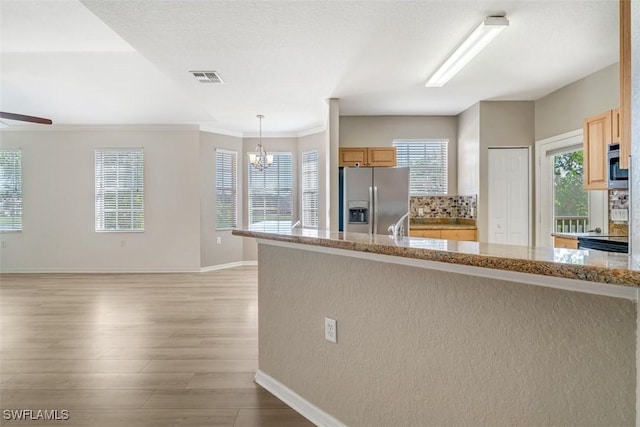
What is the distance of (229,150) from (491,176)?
4.77 metres

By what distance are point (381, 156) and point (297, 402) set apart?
3.83 metres

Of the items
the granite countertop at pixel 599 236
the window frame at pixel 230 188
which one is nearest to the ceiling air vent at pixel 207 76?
the window frame at pixel 230 188

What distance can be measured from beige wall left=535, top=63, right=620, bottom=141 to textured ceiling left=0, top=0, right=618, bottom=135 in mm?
146

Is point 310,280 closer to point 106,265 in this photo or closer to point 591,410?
point 591,410

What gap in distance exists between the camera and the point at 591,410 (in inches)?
37.8

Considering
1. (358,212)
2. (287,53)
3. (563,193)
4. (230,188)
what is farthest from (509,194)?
(230,188)

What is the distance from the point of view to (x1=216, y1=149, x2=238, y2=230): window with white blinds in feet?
21.7

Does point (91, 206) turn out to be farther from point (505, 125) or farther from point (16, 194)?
point (505, 125)

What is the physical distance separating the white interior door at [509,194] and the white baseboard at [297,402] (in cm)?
408

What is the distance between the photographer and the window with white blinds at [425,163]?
571 cm

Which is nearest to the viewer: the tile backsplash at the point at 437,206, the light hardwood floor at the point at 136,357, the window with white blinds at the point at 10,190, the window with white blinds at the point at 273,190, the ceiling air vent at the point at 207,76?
the light hardwood floor at the point at 136,357

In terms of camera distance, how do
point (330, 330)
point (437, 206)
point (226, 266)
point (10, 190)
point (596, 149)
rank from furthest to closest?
1. point (226, 266)
2. point (10, 190)
3. point (437, 206)
4. point (596, 149)
5. point (330, 330)

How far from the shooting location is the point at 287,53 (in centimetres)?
311

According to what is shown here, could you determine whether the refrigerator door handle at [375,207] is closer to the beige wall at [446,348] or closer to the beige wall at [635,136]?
the beige wall at [446,348]
